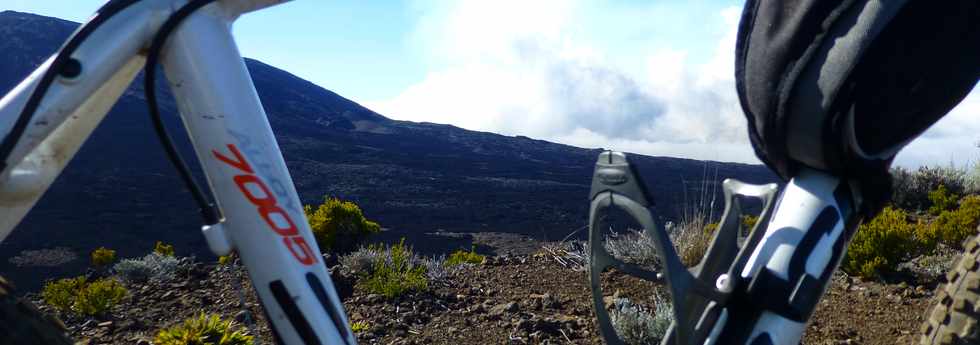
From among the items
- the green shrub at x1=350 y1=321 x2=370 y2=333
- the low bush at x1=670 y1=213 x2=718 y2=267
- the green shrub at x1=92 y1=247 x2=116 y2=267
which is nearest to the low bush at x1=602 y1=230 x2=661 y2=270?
the low bush at x1=670 y1=213 x2=718 y2=267

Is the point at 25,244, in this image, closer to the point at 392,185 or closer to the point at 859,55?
the point at 392,185

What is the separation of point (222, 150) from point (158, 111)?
0.15m

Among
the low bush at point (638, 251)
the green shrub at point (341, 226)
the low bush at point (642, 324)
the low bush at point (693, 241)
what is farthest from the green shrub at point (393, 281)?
the green shrub at point (341, 226)

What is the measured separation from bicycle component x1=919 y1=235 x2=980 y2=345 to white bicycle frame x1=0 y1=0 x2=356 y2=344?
114 centimetres

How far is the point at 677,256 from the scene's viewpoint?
1.16 metres

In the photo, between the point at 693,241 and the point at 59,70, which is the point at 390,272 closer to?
the point at 693,241

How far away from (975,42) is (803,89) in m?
0.27

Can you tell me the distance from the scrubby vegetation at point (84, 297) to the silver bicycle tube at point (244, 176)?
9.94ft

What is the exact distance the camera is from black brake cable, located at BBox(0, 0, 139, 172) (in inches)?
38.7

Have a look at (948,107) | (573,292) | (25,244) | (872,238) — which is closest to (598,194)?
(948,107)

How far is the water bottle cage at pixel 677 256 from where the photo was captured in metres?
1.15

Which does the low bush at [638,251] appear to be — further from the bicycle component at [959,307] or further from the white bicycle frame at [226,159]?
Result: the white bicycle frame at [226,159]

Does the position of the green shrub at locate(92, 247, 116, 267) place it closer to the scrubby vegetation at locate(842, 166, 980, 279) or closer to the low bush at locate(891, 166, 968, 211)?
the scrubby vegetation at locate(842, 166, 980, 279)

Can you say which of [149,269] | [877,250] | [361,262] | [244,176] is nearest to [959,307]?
[244,176]
